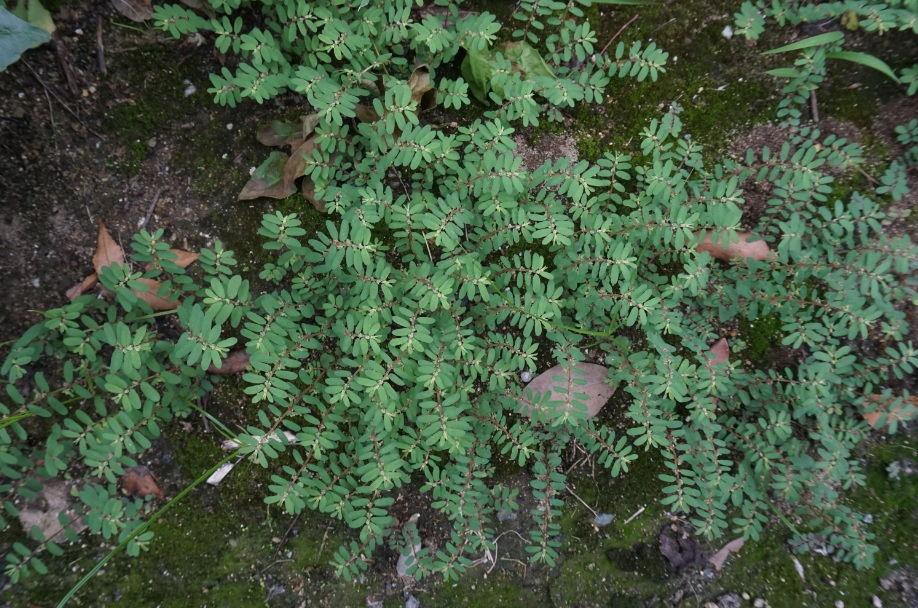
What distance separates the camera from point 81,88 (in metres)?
2.88

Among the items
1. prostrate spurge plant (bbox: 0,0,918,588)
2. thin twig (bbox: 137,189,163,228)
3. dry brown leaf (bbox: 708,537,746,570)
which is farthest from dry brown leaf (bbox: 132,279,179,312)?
dry brown leaf (bbox: 708,537,746,570)

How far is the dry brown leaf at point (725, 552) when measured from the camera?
→ 10.7ft

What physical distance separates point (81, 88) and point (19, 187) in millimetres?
610

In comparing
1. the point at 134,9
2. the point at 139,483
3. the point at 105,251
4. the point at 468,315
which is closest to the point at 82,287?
the point at 105,251

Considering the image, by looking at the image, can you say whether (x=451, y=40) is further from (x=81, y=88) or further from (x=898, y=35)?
(x=898, y=35)

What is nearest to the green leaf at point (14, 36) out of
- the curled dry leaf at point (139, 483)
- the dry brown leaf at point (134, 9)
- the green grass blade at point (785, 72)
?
the dry brown leaf at point (134, 9)

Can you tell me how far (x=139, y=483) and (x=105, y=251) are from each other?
4.16 ft

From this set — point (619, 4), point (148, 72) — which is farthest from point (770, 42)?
point (148, 72)

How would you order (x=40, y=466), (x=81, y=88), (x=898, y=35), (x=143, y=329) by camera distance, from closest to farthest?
(x=143, y=329), (x=40, y=466), (x=81, y=88), (x=898, y=35)

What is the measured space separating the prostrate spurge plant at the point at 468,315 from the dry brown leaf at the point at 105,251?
13 cm

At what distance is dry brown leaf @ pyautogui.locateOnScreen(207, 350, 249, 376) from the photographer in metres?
2.99

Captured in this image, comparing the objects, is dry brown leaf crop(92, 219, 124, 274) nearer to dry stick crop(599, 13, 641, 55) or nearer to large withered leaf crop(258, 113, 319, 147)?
large withered leaf crop(258, 113, 319, 147)

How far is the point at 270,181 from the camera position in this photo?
3.06 m

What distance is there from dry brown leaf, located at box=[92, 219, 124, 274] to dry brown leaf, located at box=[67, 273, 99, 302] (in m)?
0.05
